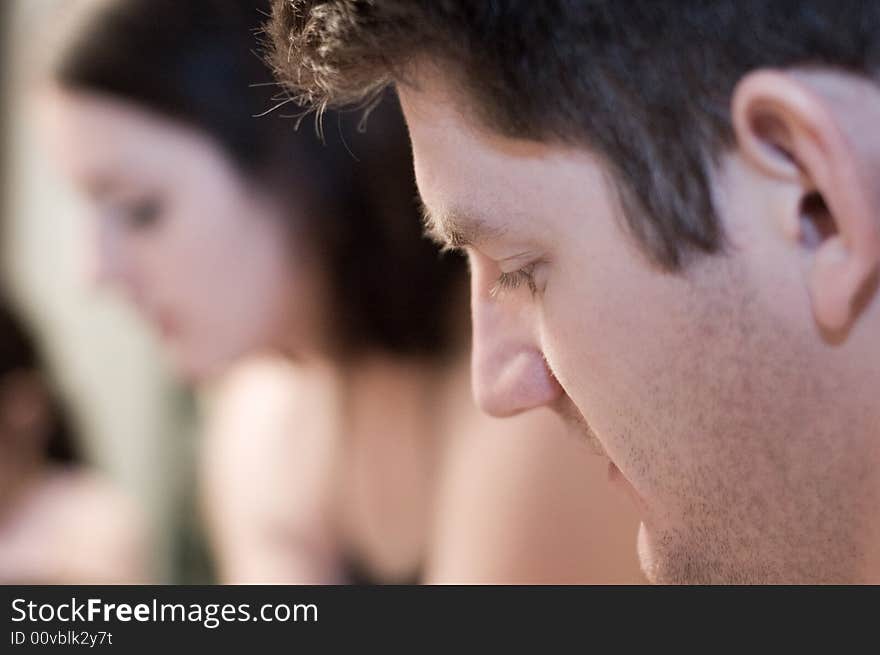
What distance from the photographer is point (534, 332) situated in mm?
549

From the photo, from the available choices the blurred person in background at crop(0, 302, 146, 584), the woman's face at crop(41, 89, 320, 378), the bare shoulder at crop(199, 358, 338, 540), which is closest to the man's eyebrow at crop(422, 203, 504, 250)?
the woman's face at crop(41, 89, 320, 378)

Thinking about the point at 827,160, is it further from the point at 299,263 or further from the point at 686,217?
the point at 299,263

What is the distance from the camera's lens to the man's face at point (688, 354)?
0.46 metres

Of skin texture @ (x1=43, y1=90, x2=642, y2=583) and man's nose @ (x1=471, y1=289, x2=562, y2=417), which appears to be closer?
man's nose @ (x1=471, y1=289, x2=562, y2=417)

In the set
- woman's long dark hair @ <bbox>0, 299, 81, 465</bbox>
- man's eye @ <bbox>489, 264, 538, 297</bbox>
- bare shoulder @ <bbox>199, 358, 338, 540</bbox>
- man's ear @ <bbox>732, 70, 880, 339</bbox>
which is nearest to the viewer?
man's ear @ <bbox>732, 70, 880, 339</bbox>

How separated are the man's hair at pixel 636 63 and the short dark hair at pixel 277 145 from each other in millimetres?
542

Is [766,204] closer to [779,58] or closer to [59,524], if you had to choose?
[779,58]

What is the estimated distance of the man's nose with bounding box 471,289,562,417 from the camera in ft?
1.83

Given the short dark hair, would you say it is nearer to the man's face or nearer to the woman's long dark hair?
the man's face

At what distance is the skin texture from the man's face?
341 millimetres

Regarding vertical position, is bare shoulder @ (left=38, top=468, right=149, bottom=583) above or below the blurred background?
below

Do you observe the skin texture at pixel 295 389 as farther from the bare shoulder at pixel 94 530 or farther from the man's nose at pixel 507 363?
the bare shoulder at pixel 94 530
